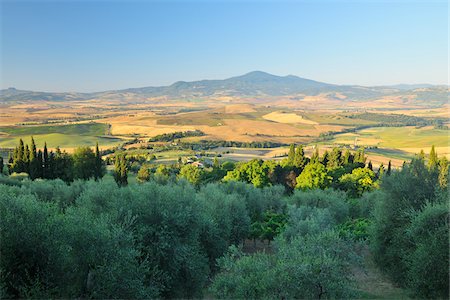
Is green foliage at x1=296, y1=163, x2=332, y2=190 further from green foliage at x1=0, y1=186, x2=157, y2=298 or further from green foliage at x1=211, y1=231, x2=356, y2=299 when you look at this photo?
green foliage at x1=0, y1=186, x2=157, y2=298

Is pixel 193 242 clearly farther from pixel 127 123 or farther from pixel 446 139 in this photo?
pixel 127 123

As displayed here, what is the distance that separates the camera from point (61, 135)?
13938 centimetres

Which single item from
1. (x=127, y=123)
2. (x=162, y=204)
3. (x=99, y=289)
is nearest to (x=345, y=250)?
(x=162, y=204)

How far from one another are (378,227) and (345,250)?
7.69 meters

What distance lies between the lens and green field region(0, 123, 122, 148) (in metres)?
124

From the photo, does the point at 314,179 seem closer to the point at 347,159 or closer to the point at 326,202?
the point at 326,202

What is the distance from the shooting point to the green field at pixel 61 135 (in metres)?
124

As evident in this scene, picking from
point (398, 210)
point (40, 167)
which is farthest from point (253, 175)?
point (398, 210)

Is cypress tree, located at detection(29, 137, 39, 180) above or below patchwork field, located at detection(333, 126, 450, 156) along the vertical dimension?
above

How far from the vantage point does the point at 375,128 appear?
611 ft

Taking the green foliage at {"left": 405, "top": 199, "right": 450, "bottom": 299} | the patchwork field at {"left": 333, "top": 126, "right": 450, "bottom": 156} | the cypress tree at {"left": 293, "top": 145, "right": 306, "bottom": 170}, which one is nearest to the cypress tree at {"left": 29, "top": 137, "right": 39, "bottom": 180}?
the cypress tree at {"left": 293, "top": 145, "right": 306, "bottom": 170}

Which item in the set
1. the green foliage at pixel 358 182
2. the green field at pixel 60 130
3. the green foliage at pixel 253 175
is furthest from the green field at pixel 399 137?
the green field at pixel 60 130

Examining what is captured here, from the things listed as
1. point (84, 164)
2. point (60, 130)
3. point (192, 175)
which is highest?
point (60, 130)

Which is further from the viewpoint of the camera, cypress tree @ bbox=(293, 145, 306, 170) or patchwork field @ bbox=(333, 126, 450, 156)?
patchwork field @ bbox=(333, 126, 450, 156)
